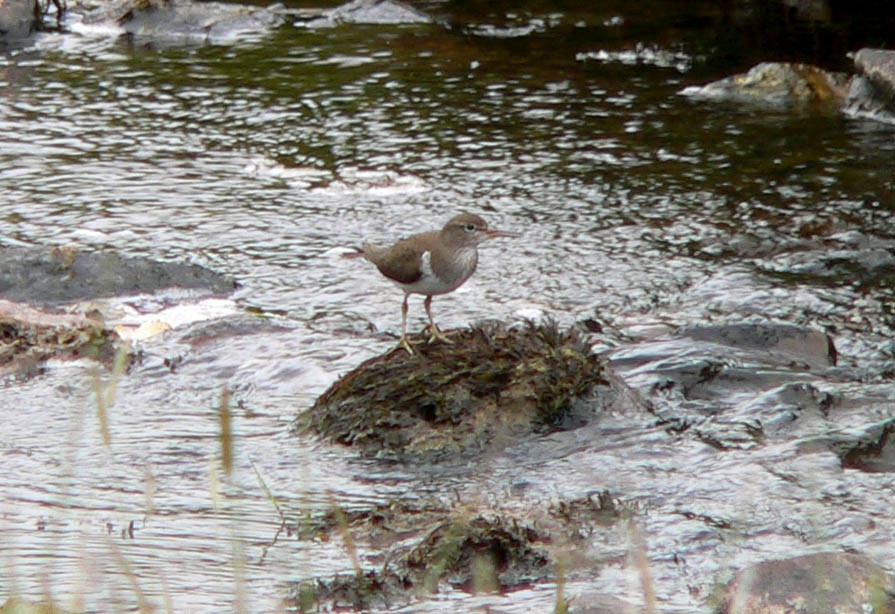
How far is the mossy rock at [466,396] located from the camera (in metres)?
7.02

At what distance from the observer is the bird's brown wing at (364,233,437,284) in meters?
7.29

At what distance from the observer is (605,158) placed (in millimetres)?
11586

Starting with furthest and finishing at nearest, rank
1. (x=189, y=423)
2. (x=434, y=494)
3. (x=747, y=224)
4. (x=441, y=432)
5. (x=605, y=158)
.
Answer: (x=605, y=158) < (x=747, y=224) < (x=189, y=423) < (x=441, y=432) < (x=434, y=494)

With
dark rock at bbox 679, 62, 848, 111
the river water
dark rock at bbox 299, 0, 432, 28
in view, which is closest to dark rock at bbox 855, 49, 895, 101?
dark rock at bbox 679, 62, 848, 111

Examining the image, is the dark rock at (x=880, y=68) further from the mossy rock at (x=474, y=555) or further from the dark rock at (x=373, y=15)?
the mossy rock at (x=474, y=555)

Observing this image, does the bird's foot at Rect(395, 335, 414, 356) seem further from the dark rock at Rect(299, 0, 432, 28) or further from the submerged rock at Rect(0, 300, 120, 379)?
the dark rock at Rect(299, 0, 432, 28)

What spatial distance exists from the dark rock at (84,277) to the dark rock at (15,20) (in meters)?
7.13

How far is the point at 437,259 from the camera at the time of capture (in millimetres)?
7215

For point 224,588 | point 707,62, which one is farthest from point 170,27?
point 224,588

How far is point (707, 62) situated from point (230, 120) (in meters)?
4.34

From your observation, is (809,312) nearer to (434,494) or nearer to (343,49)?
(434,494)

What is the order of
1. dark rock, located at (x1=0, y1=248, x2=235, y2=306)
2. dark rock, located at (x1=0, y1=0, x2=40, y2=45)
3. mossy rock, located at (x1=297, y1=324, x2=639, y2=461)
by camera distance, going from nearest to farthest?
mossy rock, located at (x1=297, y1=324, x2=639, y2=461) < dark rock, located at (x1=0, y1=248, x2=235, y2=306) < dark rock, located at (x1=0, y1=0, x2=40, y2=45)

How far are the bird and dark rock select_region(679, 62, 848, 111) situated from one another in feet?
19.8

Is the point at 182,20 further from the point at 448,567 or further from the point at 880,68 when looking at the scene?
the point at 448,567
